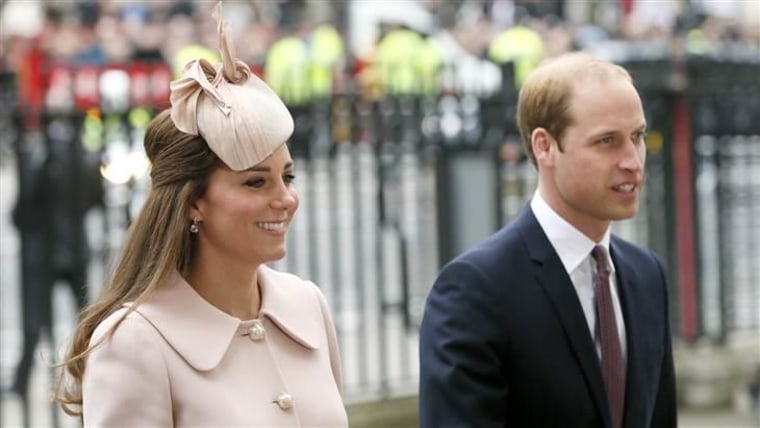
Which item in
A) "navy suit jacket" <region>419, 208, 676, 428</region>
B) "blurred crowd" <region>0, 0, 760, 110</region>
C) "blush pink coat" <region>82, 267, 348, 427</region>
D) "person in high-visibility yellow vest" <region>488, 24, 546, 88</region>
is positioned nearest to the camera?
"blush pink coat" <region>82, 267, 348, 427</region>

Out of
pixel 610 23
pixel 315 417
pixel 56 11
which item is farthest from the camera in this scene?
pixel 610 23

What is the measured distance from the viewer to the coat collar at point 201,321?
2711 millimetres

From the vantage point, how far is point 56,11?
1834 centimetres

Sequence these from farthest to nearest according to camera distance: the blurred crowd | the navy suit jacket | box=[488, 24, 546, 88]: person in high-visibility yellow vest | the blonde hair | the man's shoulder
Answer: box=[488, 24, 546, 88]: person in high-visibility yellow vest → the blurred crowd → the man's shoulder → the blonde hair → the navy suit jacket

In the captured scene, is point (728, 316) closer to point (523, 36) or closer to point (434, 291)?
point (434, 291)

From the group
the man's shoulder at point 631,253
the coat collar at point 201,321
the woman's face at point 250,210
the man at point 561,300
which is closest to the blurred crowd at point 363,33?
the man's shoulder at point 631,253

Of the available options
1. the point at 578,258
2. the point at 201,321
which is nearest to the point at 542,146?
the point at 578,258

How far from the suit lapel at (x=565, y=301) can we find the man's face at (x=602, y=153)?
0.38 feet

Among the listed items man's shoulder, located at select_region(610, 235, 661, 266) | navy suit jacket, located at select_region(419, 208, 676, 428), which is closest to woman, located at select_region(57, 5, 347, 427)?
navy suit jacket, located at select_region(419, 208, 676, 428)

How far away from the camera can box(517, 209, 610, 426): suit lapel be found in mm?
3229

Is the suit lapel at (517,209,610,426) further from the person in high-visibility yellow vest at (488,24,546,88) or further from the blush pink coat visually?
the person in high-visibility yellow vest at (488,24,546,88)

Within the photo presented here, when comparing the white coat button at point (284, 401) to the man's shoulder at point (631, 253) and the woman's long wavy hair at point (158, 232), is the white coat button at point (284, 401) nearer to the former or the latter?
the woman's long wavy hair at point (158, 232)

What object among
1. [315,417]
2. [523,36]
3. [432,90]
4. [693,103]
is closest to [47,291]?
[432,90]

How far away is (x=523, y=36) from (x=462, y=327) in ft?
43.7
